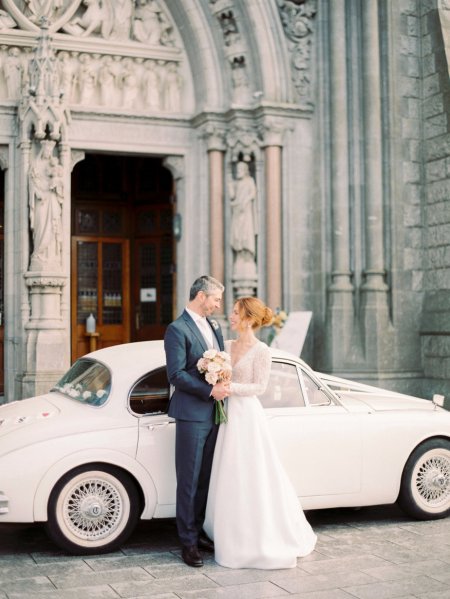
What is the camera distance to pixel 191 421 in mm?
6480

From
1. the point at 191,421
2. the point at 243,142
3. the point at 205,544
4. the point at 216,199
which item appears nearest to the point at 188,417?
the point at 191,421

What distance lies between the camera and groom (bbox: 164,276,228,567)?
21.0 feet

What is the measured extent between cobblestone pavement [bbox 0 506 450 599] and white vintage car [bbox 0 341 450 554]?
273 mm

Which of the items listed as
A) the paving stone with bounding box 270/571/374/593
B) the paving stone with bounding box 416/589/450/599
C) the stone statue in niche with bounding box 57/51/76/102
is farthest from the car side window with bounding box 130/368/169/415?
the stone statue in niche with bounding box 57/51/76/102

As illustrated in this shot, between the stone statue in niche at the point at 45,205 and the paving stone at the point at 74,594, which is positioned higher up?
the stone statue in niche at the point at 45,205

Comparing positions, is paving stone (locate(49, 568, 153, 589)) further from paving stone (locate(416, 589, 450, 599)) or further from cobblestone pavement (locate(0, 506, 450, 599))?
paving stone (locate(416, 589, 450, 599))

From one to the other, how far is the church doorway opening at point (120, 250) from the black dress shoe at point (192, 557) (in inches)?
409

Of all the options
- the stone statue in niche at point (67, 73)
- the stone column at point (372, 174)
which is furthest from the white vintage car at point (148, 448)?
the stone statue in niche at point (67, 73)

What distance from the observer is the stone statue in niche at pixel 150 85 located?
14.5m

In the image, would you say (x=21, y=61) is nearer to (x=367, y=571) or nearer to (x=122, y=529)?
(x=122, y=529)

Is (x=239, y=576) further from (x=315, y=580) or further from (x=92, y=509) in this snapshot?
(x=92, y=509)

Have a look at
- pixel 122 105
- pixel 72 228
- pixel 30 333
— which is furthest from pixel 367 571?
pixel 72 228

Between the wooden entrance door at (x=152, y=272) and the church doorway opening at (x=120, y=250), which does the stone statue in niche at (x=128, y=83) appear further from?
the wooden entrance door at (x=152, y=272)

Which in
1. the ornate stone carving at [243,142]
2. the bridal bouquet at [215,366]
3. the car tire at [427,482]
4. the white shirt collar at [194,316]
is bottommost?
the car tire at [427,482]
